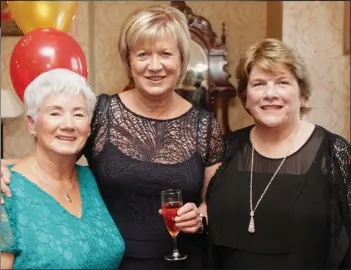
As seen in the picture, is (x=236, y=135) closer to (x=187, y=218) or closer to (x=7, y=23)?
(x=187, y=218)

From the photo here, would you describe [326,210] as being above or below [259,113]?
below

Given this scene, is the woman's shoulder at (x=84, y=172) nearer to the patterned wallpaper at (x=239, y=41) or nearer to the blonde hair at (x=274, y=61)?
the blonde hair at (x=274, y=61)

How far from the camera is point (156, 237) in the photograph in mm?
1714

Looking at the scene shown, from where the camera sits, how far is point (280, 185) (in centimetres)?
163

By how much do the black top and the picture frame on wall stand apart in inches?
39.1

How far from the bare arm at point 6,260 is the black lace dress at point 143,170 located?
523mm

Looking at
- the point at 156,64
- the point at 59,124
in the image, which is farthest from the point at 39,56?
the point at 156,64

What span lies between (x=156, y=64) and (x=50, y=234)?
0.73 metres

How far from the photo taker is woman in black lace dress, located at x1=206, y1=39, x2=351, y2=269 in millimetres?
1573

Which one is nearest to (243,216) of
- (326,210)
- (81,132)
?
(326,210)

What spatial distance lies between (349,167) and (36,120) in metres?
1.08

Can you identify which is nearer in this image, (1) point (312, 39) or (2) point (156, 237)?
(2) point (156, 237)

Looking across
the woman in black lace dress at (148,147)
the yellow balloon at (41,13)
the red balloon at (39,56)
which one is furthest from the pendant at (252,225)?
the yellow balloon at (41,13)

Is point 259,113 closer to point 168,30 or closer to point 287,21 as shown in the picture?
point 168,30
